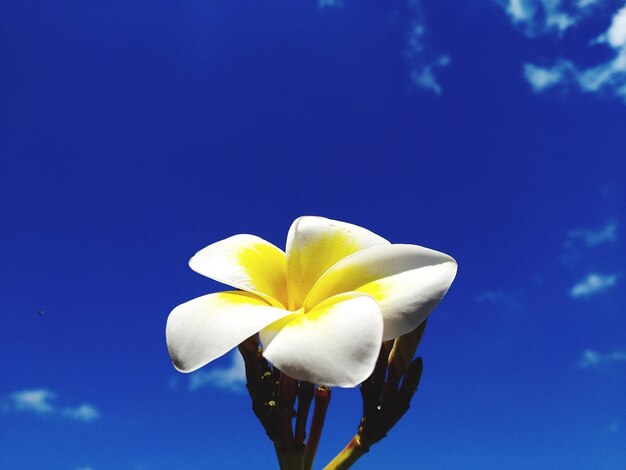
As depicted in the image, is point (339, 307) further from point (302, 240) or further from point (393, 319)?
point (302, 240)

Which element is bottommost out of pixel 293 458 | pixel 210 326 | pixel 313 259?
pixel 293 458

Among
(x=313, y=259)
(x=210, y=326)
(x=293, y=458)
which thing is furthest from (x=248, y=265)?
(x=293, y=458)

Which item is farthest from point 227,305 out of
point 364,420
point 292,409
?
point 364,420

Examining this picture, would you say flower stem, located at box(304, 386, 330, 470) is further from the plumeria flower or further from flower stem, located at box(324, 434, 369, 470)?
the plumeria flower

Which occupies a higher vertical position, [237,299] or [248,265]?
[248,265]

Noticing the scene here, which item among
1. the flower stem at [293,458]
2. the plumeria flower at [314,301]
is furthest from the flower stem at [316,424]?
the plumeria flower at [314,301]

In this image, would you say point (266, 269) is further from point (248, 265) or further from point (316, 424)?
point (316, 424)
